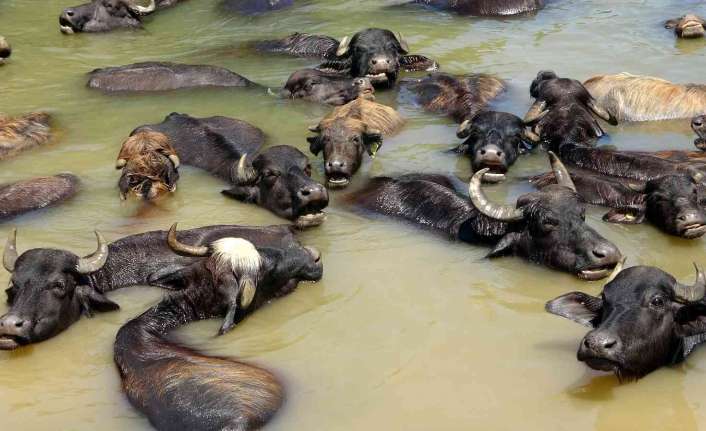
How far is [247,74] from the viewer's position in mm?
13625

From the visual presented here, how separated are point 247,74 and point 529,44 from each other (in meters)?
4.01

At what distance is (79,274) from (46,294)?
1.09ft

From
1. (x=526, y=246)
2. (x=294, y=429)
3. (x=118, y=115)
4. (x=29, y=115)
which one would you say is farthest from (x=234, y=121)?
(x=294, y=429)

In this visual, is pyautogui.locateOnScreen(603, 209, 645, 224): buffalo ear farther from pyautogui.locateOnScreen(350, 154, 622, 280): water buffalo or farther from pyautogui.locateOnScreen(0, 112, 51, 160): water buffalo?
pyautogui.locateOnScreen(0, 112, 51, 160): water buffalo

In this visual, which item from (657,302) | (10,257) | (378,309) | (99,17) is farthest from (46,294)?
(99,17)

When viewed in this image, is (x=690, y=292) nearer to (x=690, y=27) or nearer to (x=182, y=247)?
(x=182, y=247)

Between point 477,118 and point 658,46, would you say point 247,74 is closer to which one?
point 477,118

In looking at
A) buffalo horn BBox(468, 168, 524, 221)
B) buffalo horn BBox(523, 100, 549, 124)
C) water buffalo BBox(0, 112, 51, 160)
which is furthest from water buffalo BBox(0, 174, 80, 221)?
buffalo horn BBox(523, 100, 549, 124)

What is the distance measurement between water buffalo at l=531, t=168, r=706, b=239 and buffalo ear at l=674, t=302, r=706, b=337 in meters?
1.80

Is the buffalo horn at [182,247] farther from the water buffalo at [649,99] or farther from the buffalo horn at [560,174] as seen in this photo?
the water buffalo at [649,99]

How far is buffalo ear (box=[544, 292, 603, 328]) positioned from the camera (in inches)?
246

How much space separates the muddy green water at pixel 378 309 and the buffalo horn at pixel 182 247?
511 mm

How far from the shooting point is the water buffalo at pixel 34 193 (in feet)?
29.6

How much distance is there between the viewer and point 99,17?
1598 centimetres
